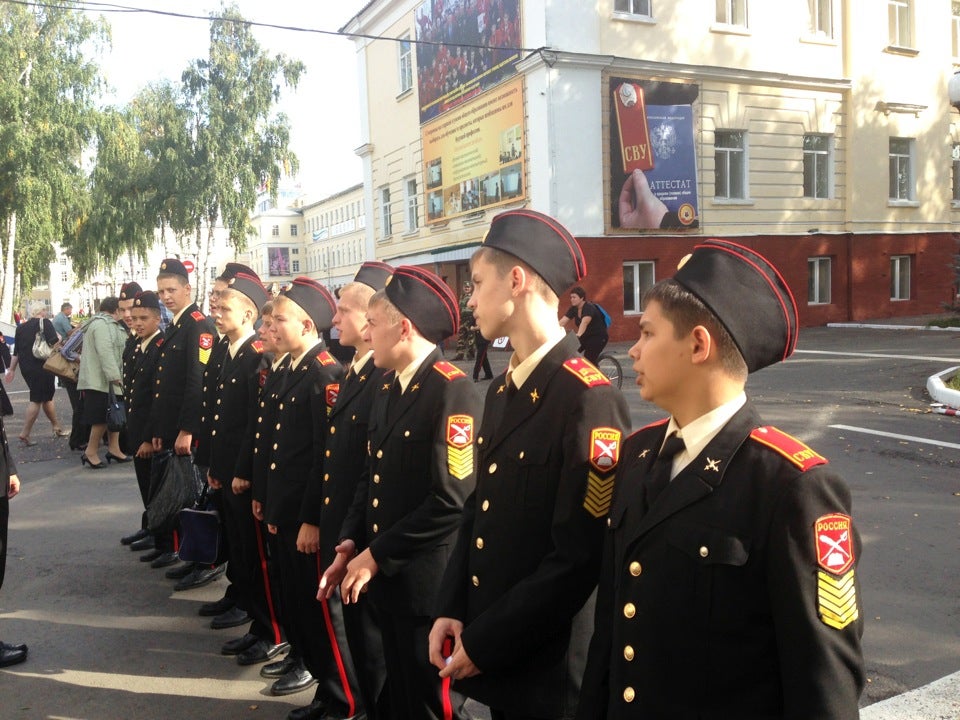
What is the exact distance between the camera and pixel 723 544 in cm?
167

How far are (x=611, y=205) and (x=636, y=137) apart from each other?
1830mm

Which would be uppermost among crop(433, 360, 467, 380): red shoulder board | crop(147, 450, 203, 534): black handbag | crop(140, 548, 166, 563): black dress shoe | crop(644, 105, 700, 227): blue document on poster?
crop(644, 105, 700, 227): blue document on poster

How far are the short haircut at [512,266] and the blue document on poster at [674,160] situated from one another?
20.1 meters

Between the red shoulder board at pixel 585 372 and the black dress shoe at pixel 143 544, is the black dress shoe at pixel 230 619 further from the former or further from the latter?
the red shoulder board at pixel 585 372

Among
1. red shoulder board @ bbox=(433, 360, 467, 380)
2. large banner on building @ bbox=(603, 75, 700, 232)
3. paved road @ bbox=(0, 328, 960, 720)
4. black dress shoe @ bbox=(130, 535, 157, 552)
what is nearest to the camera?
red shoulder board @ bbox=(433, 360, 467, 380)

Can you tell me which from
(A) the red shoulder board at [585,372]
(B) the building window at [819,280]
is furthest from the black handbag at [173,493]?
(B) the building window at [819,280]

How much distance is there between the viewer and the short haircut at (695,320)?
5.94 feet

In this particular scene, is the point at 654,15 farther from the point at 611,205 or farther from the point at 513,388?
the point at 513,388

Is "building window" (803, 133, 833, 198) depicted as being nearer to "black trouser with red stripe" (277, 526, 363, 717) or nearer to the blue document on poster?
the blue document on poster

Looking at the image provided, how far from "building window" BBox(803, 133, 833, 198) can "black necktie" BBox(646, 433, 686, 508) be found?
25.1 meters

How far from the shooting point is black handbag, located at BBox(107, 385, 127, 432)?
32.2ft

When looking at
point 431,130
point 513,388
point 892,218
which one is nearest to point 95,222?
point 431,130

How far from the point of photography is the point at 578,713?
77.5 inches

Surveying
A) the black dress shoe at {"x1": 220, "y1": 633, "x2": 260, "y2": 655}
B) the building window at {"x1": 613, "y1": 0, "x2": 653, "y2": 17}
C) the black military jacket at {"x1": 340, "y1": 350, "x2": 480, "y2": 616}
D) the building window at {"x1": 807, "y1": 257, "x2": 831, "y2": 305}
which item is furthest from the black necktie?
the building window at {"x1": 807, "y1": 257, "x2": 831, "y2": 305}
